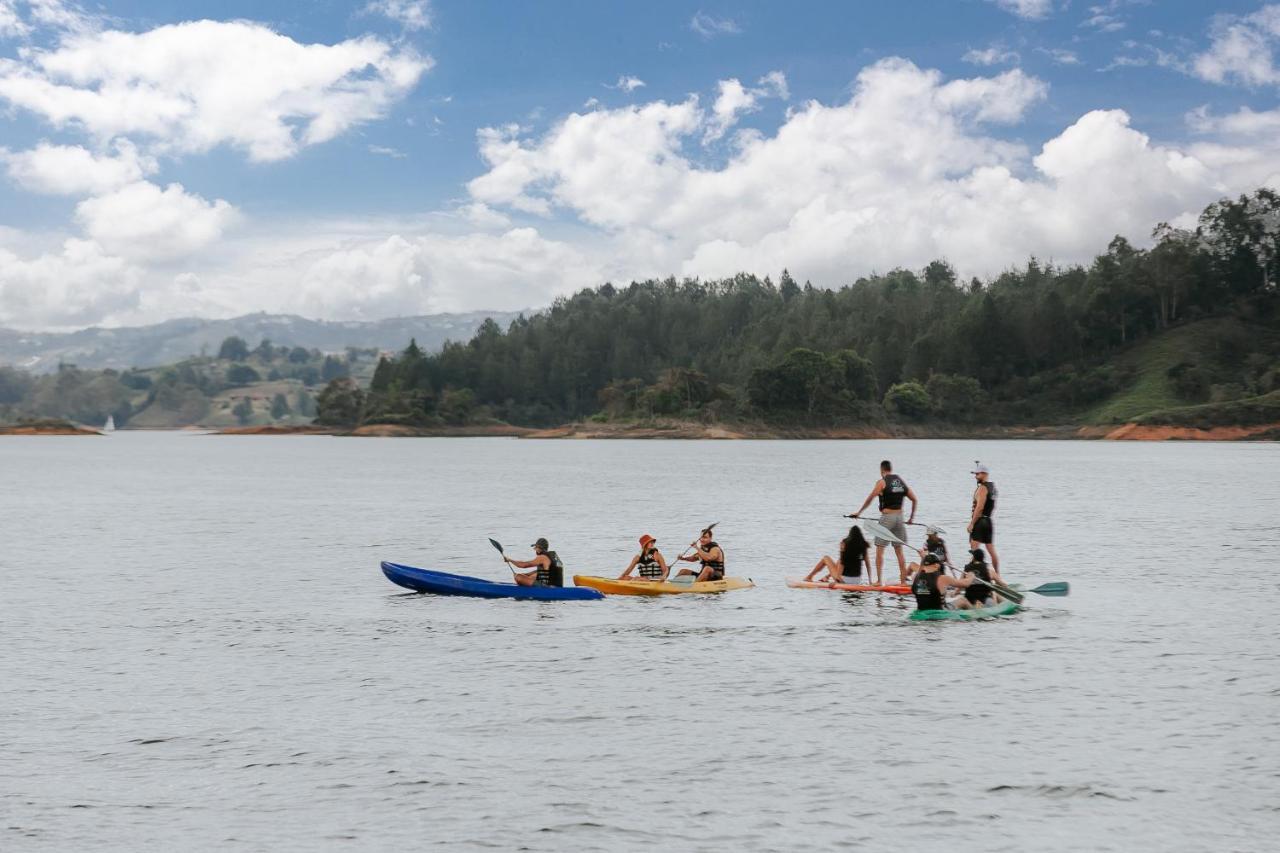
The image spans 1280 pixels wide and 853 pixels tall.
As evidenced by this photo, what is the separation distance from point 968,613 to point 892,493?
4881mm

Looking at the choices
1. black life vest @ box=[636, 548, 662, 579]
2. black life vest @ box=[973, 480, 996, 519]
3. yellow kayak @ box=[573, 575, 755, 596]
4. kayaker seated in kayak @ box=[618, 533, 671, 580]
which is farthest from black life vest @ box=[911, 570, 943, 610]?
black life vest @ box=[636, 548, 662, 579]

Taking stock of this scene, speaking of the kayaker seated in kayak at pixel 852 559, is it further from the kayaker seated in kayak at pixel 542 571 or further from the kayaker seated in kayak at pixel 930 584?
the kayaker seated in kayak at pixel 542 571

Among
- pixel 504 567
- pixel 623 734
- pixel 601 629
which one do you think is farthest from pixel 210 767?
pixel 504 567

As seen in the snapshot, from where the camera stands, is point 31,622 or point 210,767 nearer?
point 210,767

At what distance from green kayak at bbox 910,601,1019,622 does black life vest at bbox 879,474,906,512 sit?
422 cm

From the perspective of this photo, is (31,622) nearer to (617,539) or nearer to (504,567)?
(504,567)

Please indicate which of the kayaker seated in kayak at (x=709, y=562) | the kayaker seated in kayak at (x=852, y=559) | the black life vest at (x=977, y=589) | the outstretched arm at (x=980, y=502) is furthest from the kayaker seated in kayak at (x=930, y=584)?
the kayaker seated in kayak at (x=709, y=562)

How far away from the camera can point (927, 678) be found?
22078 mm

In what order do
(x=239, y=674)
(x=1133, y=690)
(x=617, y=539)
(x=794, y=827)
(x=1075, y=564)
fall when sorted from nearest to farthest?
(x=794, y=827), (x=1133, y=690), (x=239, y=674), (x=1075, y=564), (x=617, y=539)

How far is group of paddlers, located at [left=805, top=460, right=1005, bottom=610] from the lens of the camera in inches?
1091

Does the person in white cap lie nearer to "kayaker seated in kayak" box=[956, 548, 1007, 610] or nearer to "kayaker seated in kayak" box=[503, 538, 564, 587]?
"kayaker seated in kayak" box=[956, 548, 1007, 610]

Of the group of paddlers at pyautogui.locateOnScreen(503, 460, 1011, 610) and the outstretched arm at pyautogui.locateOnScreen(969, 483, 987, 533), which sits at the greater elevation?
the outstretched arm at pyautogui.locateOnScreen(969, 483, 987, 533)

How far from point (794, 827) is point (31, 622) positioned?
23.2 meters

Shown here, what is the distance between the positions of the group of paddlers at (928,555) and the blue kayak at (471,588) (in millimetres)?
7145
